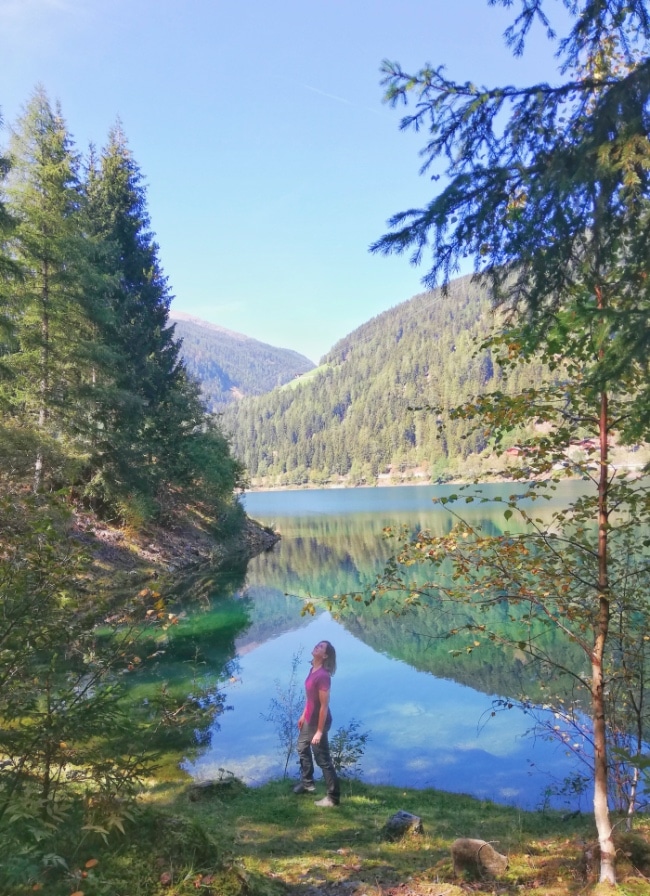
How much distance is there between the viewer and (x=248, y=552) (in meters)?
34.1

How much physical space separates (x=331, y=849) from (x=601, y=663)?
2.90 meters

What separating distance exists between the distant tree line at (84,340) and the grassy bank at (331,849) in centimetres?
973

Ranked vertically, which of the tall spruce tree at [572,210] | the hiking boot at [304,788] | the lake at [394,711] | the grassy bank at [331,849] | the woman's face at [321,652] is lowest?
the lake at [394,711]

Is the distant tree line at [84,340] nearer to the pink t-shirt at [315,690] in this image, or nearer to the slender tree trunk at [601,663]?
the pink t-shirt at [315,690]

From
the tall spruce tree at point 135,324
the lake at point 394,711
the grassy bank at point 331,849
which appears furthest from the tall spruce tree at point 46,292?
the grassy bank at point 331,849

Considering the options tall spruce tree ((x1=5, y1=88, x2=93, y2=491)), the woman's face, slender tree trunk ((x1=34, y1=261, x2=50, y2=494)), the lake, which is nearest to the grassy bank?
the lake

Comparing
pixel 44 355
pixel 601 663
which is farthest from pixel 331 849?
pixel 44 355

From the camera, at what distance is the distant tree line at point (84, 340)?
1459cm

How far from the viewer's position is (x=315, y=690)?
6.16 metres

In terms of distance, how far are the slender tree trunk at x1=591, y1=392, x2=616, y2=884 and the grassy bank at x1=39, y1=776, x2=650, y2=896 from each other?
264 mm

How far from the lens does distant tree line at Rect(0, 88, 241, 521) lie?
14586mm

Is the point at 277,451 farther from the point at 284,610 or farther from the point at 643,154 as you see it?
the point at 643,154

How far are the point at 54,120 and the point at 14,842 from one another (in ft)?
65.9

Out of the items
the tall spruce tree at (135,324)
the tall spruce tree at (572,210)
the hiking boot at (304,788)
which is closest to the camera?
the tall spruce tree at (572,210)
